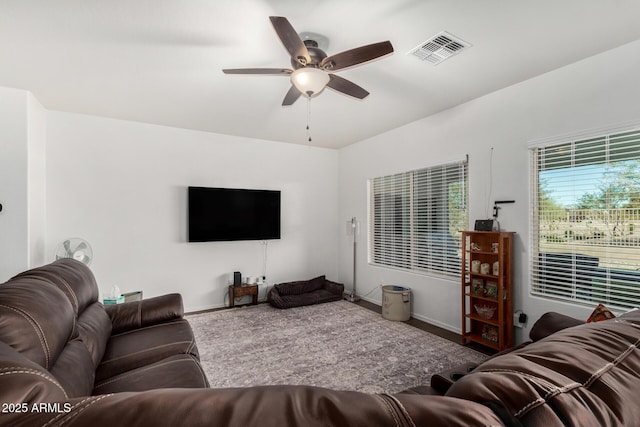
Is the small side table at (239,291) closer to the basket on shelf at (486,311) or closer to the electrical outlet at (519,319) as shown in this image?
the basket on shelf at (486,311)

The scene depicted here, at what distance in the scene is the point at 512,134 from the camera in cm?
301

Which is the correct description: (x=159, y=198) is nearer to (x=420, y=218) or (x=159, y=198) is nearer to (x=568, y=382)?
(x=420, y=218)

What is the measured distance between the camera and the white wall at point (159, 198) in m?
3.70

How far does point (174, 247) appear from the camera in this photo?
4234 mm

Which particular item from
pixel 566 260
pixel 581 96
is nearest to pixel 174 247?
pixel 566 260

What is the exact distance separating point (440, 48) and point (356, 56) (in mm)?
798

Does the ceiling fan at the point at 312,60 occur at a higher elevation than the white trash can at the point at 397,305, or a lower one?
higher

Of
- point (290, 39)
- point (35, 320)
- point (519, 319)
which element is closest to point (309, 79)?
point (290, 39)

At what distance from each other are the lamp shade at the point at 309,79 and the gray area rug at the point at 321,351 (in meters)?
2.37

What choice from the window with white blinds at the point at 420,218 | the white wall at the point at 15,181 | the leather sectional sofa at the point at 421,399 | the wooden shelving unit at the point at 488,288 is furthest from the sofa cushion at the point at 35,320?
the window with white blinds at the point at 420,218

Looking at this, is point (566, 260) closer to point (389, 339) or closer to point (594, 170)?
point (594, 170)

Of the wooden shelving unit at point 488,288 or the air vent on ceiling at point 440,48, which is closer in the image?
the air vent on ceiling at point 440,48

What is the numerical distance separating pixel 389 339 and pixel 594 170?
2.52 m

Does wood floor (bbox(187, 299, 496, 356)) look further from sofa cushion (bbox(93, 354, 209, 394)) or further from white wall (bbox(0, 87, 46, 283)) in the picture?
sofa cushion (bbox(93, 354, 209, 394))
